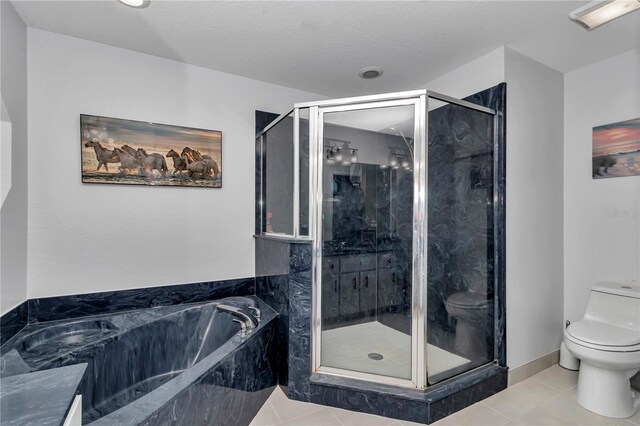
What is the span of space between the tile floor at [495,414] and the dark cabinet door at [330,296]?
57cm

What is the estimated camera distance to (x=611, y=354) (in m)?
1.82

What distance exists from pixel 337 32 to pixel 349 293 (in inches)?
73.9

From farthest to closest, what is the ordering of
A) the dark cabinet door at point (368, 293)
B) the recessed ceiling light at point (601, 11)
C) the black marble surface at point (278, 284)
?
the dark cabinet door at point (368, 293) → the black marble surface at point (278, 284) → the recessed ceiling light at point (601, 11)

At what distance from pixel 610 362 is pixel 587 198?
125 cm

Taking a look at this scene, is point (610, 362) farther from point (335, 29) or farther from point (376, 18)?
point (335, 29)

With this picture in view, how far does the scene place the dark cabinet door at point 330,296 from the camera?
213cm

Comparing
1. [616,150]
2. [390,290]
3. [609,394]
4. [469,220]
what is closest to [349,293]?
[390,290]

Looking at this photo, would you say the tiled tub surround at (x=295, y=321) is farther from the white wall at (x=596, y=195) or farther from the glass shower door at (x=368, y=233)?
the white wall at (x=596, y=195)

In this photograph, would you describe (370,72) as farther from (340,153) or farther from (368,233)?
(368,233)

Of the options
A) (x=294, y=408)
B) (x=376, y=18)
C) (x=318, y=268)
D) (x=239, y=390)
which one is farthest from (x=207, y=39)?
(x=294, y=408)

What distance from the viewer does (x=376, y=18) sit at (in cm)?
186

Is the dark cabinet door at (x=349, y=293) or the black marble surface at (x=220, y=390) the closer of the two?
the black marble surface at (x=220, y=390)

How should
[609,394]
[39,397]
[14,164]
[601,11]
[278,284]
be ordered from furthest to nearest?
1. [278,284]
2. [609,394]
3. [14,164]
4. [601,11]
5. [39,397]

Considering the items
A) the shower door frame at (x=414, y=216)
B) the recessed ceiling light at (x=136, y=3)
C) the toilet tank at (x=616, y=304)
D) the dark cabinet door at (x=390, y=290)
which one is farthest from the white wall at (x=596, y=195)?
the recessed ceiling light at (x=136, y=3)
